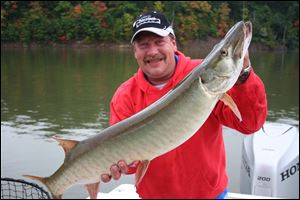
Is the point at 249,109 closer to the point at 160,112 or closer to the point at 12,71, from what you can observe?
the point at 160,112

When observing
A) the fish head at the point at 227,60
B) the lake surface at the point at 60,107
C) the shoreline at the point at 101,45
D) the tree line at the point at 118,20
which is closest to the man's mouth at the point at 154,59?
the fish head at the point at 227,60

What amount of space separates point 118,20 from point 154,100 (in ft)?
135

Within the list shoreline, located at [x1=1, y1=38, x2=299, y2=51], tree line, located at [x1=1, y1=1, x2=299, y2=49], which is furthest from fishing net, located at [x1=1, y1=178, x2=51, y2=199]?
tree line, located at [x1=1, y1=1, x2=299, y2=49]

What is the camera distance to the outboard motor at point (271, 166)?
5.11 m

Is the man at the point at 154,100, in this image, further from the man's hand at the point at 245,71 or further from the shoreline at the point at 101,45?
the shoreline at the point at 101,45

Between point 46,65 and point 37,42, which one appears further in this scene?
point 37,42

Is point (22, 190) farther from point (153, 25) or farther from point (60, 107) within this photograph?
point (60, 107)

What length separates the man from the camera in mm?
2951

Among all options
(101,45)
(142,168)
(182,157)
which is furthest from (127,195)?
(101,45)

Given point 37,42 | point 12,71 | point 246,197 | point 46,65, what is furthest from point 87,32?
point 246,197

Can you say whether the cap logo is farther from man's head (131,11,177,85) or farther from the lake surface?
the lake surface

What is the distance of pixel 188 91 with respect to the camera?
87.6 inches

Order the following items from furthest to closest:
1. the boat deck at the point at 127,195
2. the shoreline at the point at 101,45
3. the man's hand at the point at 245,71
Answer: the shoreline at the point at 101,45 < the boat deck at the point at 127,195 < the man's hand at the point at 245,71

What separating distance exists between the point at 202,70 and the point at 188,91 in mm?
129
